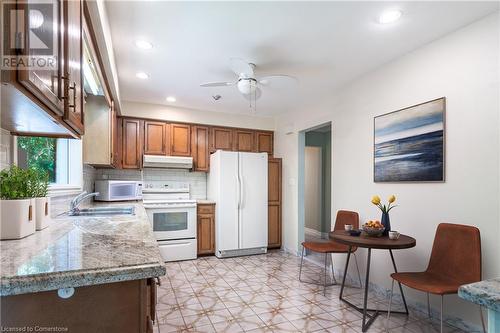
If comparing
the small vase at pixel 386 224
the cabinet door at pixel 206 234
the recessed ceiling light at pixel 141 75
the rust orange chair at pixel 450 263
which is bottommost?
the cabinet door at pixel 206 234

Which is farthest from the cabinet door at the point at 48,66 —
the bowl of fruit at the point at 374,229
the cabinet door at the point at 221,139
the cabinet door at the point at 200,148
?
the cabinet door at the point at 221,139

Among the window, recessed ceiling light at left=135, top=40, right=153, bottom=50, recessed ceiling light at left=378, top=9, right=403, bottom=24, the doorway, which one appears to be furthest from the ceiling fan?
the doorway

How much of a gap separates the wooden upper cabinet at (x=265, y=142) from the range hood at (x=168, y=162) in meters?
1.38

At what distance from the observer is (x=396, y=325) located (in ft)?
7.72

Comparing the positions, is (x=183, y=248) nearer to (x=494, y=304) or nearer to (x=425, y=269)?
(x=425, y=269)

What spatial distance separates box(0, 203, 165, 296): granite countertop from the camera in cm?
86

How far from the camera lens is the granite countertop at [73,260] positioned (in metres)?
0.86

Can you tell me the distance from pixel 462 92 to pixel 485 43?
38 cm

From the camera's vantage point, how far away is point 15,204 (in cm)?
126

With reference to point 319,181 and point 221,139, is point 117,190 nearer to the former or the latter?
point 221,139

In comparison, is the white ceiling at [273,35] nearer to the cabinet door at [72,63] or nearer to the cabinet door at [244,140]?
the cabinet door at [72,63]

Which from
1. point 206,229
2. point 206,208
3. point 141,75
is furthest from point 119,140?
point 206,229

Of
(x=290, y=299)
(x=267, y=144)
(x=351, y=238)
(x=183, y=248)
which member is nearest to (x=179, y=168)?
(x=183, y=248)

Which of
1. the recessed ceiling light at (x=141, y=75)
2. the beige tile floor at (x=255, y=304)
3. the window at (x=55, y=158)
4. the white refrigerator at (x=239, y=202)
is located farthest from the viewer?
the white refrigerator at (x=239, y=202)
